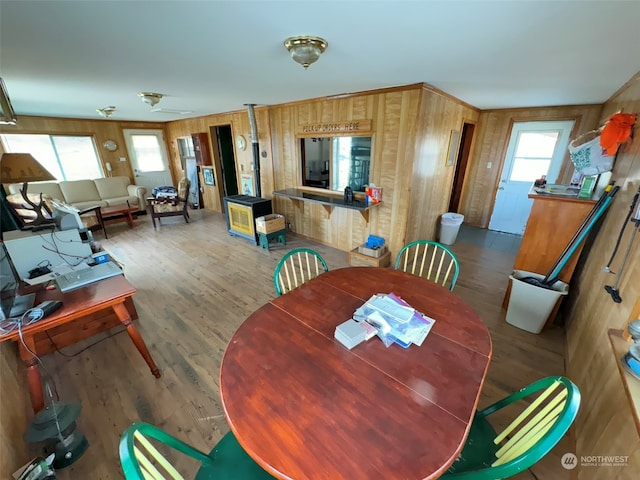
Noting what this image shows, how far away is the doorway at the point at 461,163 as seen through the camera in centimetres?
469

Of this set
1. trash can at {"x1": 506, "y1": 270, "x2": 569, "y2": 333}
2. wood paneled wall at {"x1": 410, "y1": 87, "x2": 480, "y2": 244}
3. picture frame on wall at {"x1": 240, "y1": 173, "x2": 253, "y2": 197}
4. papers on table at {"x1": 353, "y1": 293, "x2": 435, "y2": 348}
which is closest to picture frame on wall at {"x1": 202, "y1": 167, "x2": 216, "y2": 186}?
picture frame on wall at {"x1": 240, "y1": 173, "x2": 253, "y2": 197}

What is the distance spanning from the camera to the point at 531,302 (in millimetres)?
2273

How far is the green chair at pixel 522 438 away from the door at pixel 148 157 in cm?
827

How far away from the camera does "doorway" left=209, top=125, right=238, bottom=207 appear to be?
5.91 metres

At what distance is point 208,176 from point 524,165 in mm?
6615

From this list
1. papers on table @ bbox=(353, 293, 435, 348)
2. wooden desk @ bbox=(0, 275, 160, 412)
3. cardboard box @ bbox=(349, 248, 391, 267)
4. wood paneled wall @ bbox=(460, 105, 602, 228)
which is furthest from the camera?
wood paneled wall @ bbox=(460, 105, 602, 228)

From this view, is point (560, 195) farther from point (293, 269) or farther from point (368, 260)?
point (293, 269)

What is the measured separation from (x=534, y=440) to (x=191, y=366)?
2114 mm

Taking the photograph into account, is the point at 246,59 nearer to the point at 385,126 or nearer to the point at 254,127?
the point at 385,126

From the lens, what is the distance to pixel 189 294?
2.99m

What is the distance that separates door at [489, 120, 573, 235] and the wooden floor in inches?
48.2

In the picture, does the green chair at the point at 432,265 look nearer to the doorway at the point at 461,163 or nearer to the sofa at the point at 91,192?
the doorway at the point at 461,163

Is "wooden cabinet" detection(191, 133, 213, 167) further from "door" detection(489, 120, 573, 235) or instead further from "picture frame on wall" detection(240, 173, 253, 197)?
"door" detection(489, 120, 573, 235)

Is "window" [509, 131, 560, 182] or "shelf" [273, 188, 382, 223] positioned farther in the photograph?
"window" [509, 131, 560, 182]
